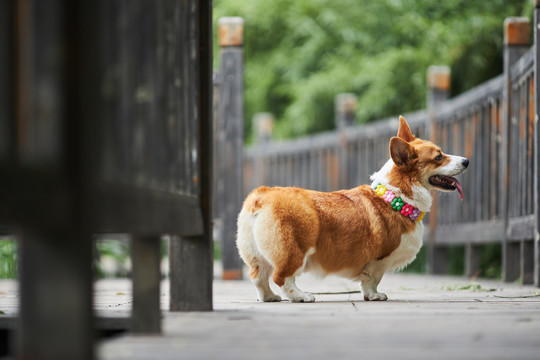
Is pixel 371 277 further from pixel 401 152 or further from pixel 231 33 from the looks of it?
pixel 231 33

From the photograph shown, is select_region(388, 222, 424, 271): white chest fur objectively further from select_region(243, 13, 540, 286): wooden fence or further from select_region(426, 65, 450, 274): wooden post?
select_region(426, 65, 450, 274): wooden post

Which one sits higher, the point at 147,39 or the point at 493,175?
the point at 147,39

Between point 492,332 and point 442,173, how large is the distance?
188 cm

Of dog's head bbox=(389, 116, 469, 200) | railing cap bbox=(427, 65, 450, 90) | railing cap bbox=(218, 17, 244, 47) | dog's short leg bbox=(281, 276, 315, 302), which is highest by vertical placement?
railing cap bbox=(218, 17, 244, 47)

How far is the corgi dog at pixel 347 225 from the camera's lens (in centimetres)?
377

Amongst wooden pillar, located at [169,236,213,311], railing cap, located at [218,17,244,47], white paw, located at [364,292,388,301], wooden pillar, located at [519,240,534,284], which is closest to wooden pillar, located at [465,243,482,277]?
wooden pillar, located at [519,240,534,284]

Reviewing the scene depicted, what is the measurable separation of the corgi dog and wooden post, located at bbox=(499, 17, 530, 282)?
6.07 ft

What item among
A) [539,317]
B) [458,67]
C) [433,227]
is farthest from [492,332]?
[458,67]

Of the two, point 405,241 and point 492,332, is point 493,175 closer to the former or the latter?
point 405,241

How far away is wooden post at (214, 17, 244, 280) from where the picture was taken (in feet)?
22.7

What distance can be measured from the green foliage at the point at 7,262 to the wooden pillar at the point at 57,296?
6028 millimetres

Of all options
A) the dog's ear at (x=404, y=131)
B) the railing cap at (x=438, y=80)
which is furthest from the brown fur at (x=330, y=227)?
the railing cap at (x=438, y=80)

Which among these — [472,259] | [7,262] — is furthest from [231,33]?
[472,259]

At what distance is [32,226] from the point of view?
5.05 ft
